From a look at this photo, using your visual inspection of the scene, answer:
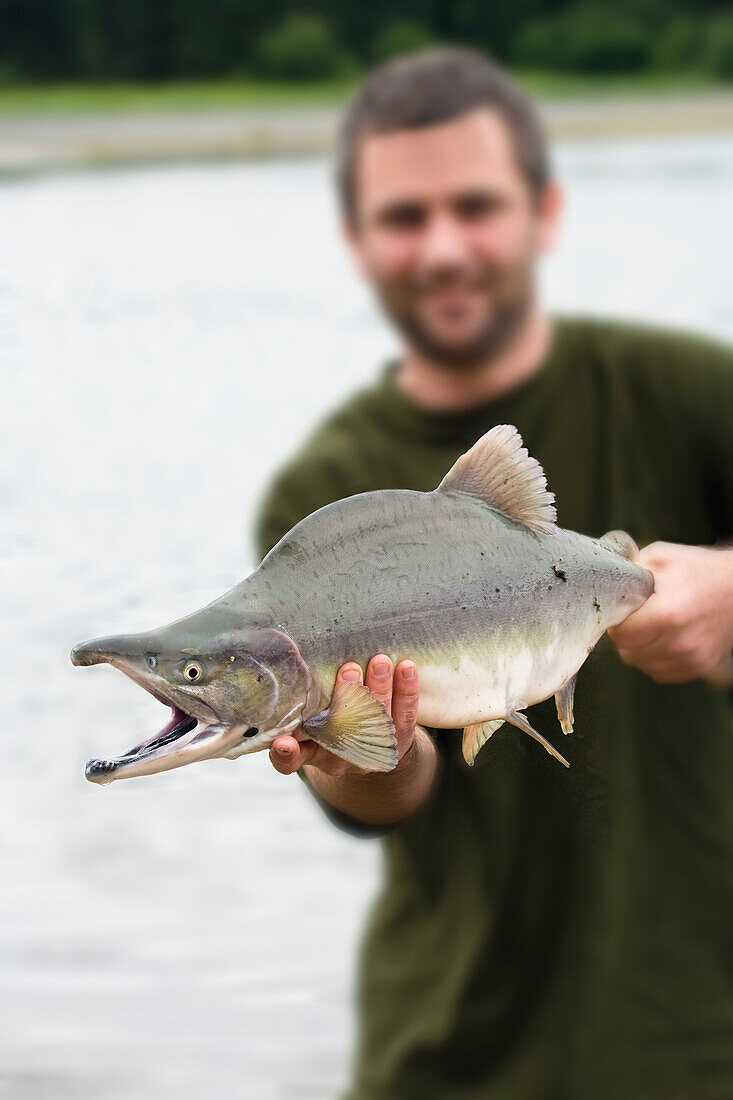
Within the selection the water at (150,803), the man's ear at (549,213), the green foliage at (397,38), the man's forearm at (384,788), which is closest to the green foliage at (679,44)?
the green foliage at (397,38)

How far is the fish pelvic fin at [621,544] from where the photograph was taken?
0.41 m

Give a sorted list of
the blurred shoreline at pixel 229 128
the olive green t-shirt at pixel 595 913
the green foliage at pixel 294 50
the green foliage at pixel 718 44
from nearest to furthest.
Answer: the olive green t-shirt at pixel 595 913, the blurred shoreline at pixel 229 128, the green foliage at pixel 294 50, the green foliage at pixel 718 44

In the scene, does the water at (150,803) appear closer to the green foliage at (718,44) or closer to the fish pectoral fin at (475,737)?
the fish pectoral fin at (475,737)

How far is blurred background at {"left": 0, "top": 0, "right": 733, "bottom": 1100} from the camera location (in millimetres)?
754

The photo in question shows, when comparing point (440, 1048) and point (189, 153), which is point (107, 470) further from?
point (189, 153)

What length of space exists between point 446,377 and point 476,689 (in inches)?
15.3

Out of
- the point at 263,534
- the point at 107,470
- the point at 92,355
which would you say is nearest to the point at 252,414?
the point at 107,470

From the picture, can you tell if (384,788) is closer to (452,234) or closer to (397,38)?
(452,234)

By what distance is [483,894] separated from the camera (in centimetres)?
97

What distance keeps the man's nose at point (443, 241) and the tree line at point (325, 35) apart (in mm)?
832

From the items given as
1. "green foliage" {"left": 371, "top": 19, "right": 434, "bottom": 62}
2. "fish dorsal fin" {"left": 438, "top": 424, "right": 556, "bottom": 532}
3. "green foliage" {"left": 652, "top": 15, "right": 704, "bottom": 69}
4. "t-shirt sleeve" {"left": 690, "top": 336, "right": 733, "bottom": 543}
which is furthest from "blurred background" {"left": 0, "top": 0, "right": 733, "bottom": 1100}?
"green foliage" {"left": 652, "top": 15, "right": 704, "bottom": 69}

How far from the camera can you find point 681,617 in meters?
0.45

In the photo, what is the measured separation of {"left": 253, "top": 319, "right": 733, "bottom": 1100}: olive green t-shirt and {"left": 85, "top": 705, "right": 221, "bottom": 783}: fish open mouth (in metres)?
0.50

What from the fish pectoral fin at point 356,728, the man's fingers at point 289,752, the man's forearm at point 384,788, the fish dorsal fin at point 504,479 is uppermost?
the fish dorsal fin at point 504,479
